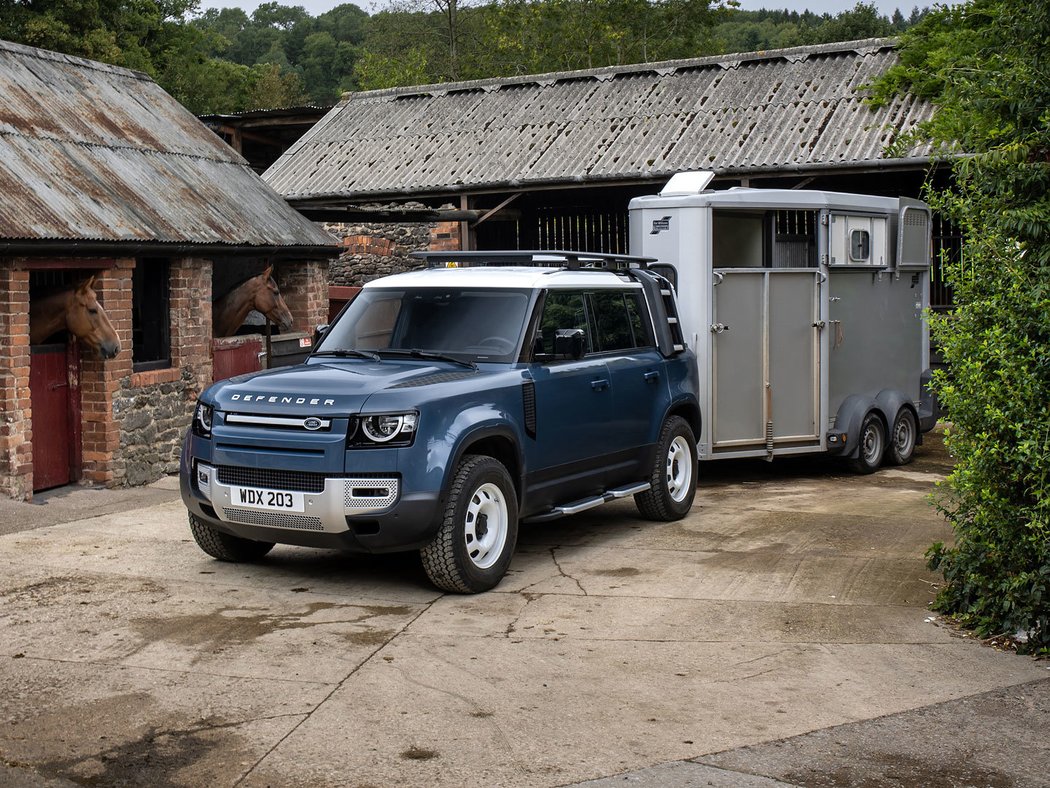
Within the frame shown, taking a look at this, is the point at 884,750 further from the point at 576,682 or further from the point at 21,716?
the point at 21,716

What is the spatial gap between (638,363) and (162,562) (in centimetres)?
391

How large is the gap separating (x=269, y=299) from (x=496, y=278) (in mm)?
7221

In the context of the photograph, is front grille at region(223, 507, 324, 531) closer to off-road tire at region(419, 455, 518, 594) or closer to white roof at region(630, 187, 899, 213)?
off-road tire at region(419, 455, 518, 594)

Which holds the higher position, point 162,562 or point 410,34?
point 410,34

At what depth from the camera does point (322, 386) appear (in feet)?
26.2

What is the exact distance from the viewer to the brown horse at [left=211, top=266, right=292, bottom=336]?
1583 centimetres

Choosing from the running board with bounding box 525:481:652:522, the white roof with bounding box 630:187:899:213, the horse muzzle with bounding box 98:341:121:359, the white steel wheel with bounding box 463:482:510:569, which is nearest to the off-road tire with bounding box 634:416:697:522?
the running board with bounding box 525:481:652:522

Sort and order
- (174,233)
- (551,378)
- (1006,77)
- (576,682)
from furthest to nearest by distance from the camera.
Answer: (174,233) < (551,378) < (1006,77) < (576,682)

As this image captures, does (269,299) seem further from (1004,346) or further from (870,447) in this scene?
(1004,346)

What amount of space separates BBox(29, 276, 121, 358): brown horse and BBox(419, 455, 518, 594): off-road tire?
5711 mm

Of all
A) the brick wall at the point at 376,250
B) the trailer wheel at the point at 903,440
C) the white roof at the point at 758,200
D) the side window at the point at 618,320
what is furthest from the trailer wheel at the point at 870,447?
the brick wall at the point at 376,250

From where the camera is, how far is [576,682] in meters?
6.29

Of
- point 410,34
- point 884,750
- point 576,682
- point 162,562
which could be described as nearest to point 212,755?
point 576,682

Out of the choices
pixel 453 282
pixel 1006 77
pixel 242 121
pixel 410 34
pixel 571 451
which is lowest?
pixel 571 451
